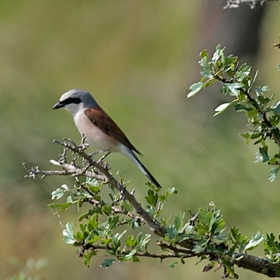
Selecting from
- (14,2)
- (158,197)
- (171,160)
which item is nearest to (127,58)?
(14,2)

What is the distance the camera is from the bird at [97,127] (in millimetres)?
2977

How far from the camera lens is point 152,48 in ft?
29.5

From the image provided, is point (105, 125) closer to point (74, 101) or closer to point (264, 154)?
point (74, 101)

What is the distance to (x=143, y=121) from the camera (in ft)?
14.8

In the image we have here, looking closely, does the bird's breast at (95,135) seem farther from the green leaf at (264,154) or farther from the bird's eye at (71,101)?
the green leaf at (264,154)

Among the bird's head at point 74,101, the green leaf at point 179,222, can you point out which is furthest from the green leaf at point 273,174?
the bird's head at point 74,101

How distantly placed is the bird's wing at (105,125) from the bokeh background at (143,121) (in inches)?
26.8

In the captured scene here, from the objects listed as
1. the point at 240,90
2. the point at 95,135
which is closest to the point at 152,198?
the point at 240,90

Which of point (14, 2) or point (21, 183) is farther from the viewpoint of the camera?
point (14, 2)

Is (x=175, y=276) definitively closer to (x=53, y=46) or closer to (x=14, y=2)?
(x=53, y=46)

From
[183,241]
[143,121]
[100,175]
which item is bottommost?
[183,241]

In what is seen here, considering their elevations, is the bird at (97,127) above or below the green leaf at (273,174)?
above

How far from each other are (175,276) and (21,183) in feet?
4.40

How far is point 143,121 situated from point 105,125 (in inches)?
58.9
